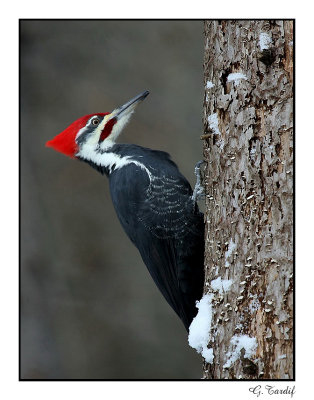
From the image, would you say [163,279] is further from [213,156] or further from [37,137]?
[37,137]

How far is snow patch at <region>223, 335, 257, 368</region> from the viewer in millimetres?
2250

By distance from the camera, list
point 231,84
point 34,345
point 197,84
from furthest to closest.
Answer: point 197,84 < point 34,345 < point 231,84

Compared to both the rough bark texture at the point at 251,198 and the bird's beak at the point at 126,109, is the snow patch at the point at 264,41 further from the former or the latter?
the bird's beak at the point at 126,109

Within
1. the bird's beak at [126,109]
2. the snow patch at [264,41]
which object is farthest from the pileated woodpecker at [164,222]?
the snow patch at [264,41]

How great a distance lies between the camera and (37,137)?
→ 639 centimetres

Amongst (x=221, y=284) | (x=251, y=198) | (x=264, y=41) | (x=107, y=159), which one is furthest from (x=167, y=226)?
(x=264, y=41)

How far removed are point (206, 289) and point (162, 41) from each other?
474 centimetres

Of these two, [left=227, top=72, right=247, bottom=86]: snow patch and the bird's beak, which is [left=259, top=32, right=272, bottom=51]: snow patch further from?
the bird's beak

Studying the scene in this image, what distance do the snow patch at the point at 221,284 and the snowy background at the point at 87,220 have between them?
3828 mm

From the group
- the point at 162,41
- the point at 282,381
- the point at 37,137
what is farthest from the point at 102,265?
the point at 282,381

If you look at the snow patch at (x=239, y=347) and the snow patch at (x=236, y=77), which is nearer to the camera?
the snow patch at (x=239, y=347)

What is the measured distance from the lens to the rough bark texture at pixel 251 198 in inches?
87.7

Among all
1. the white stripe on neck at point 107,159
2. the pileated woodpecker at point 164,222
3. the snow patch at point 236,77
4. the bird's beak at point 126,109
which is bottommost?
the pileated woodpecker at point 164,222

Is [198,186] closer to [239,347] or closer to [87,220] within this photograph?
[239,347]
